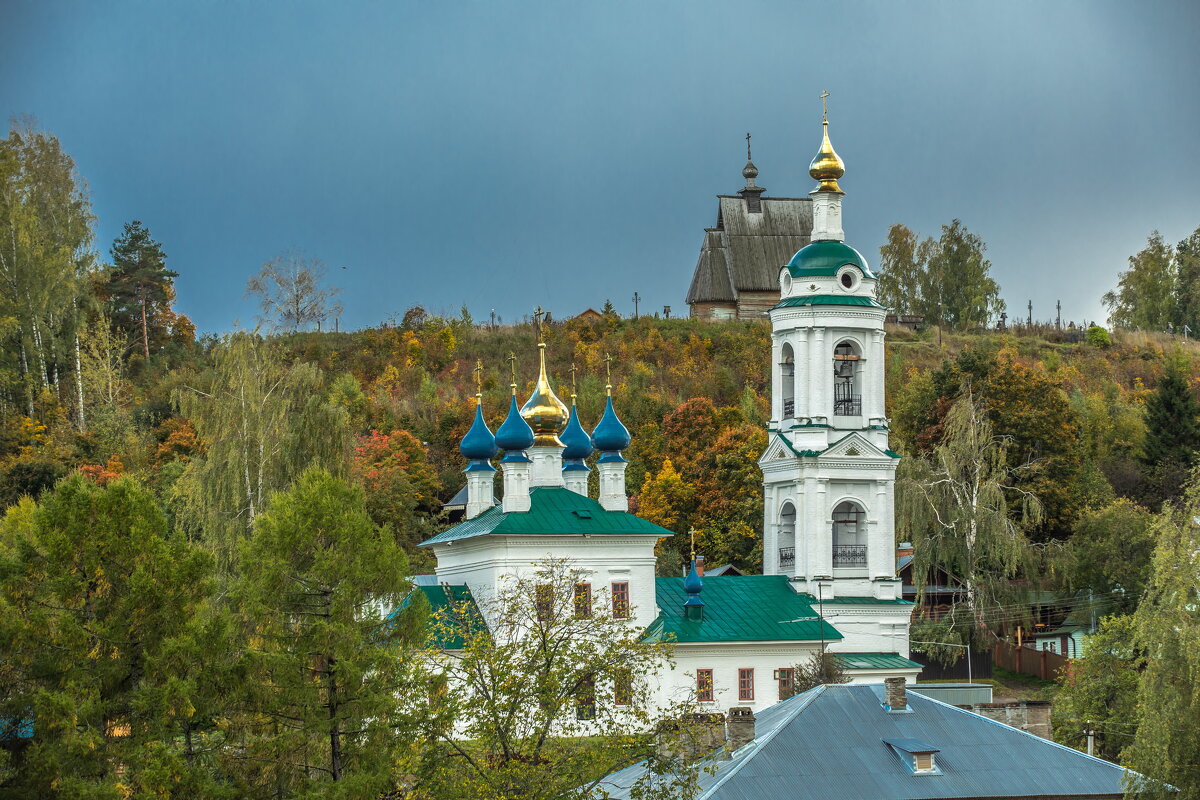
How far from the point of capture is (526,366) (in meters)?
65.9

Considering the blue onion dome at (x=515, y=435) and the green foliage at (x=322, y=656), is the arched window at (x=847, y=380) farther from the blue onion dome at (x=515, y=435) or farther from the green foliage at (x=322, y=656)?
the green foliage at (x=322, y=656)

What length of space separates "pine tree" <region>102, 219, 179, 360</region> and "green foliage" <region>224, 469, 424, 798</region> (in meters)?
39.8

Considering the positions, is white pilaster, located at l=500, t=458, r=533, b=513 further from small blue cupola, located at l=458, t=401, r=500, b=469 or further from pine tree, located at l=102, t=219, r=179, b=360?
pine tree, located at l=102, t=219, r=179, b=360

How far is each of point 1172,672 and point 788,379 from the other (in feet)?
50.7

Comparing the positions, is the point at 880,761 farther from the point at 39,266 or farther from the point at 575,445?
the point at 39,266

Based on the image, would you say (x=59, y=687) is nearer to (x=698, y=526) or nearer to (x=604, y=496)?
(x=604, y=496)

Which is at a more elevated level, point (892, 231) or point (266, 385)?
point (892, 231)

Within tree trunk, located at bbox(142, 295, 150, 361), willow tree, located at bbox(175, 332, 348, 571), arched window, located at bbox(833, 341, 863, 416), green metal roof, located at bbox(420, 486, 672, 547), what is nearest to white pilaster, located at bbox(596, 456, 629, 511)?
green metal roof, located at bbox(420, 486, 672, 547)

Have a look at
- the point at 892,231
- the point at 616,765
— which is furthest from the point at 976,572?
the point at 892,231

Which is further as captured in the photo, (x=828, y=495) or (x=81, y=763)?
(x=828, y=495)

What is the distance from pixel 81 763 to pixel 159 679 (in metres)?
1.55

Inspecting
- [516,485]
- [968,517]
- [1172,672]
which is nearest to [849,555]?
[516,485]

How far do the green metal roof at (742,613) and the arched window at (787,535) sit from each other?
83 centimetres

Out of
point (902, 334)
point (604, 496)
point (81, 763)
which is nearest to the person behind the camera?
point (81, 763)
